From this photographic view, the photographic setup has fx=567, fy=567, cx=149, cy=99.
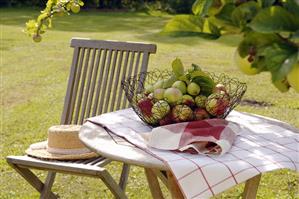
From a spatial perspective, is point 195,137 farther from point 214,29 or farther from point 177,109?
point 214,29

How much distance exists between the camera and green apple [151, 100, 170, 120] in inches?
80.4

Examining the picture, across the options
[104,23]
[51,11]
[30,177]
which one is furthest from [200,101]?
[104,23]

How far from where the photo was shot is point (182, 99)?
205 cm

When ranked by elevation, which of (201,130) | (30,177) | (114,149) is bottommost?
(30,177)

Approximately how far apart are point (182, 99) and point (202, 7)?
1538 millimetres

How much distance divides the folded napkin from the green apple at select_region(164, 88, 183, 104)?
87mm

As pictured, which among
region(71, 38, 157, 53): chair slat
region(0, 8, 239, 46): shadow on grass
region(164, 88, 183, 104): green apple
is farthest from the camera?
region(0, 8, 239, 46): shadow on grass

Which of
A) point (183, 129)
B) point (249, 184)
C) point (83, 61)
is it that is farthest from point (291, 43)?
point (83, 61)

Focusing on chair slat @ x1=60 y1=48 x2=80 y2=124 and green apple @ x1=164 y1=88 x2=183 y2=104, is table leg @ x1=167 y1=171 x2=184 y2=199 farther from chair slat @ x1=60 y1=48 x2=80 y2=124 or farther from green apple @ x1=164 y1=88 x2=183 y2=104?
chair slat @ x1=60 y1=48 x2=80 y2=124

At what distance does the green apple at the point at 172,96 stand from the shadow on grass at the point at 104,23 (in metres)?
11.0

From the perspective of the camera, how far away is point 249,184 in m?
2.20

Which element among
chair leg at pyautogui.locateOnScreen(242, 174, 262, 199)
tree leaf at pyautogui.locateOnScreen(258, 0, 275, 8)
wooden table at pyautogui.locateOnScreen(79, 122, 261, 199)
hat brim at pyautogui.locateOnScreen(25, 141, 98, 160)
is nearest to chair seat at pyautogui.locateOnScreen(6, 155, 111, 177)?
hat brim at pyautogui.locateOnScreen(25, 141, 98, 160)

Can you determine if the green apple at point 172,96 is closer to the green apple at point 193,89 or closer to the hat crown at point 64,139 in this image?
the green apple at point 193,89

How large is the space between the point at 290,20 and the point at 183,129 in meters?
1.52
